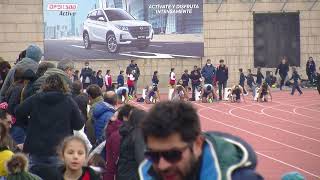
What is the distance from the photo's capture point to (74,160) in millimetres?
6281

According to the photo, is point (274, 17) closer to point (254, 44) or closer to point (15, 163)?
point (254, 44)

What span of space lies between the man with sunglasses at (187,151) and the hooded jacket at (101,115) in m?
6.21

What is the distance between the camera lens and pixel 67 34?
123 ft

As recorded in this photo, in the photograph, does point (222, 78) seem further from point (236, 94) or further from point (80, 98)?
point (80, 98)

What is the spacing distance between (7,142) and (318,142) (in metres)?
12.2

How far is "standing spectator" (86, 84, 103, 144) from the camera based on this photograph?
30.3 feet

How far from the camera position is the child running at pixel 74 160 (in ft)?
20.6

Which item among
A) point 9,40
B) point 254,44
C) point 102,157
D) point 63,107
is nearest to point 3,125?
point 63,107

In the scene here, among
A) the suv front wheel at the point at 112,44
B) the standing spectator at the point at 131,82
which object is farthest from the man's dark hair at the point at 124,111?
the suv front wheel at the point at 112,44

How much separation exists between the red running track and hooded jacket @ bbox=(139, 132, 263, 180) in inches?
424

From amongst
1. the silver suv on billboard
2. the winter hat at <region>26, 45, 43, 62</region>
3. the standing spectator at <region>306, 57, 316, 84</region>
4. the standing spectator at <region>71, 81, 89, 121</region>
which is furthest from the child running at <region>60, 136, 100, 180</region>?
the standing spectator at <region>306, 57, 316, 84</region>

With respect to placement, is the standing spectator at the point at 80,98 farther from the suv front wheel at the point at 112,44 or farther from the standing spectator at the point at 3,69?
the suv front wheel at the point at 112,44

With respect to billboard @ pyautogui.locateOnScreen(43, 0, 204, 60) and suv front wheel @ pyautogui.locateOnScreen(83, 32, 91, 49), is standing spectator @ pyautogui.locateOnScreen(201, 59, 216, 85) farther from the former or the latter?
suv front wheel @ pyautogui.locateOnScreen(83, 32, 91, 49)

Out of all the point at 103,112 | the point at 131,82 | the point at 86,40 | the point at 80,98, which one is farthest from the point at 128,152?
the point at 86,40
